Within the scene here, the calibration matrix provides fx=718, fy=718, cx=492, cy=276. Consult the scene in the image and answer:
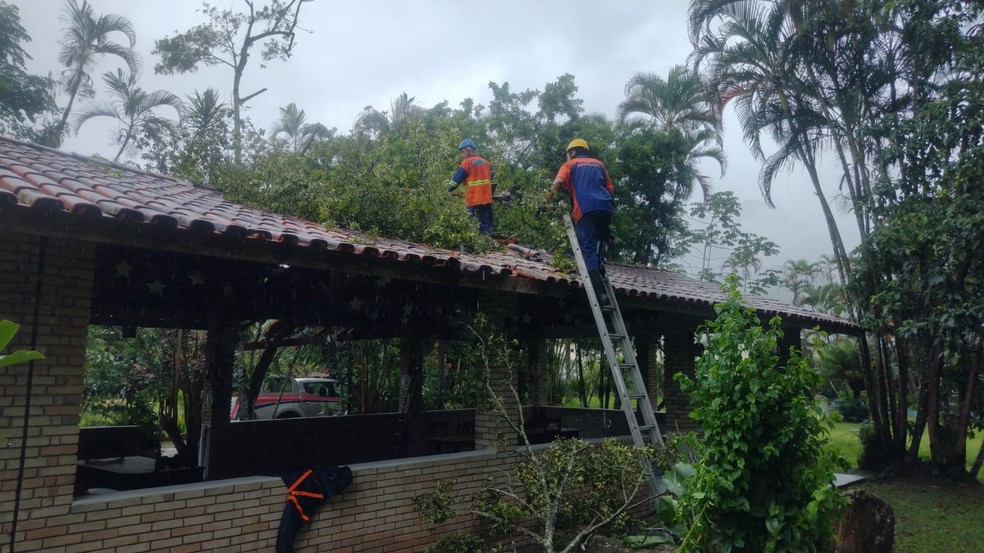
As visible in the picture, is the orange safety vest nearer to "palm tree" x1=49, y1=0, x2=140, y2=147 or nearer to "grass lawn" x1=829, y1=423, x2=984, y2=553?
"grass lawn" x1=829, y1=423, x2=984, y2=553

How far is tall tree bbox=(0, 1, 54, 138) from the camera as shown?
2164cm

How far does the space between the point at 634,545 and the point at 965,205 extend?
7.23m

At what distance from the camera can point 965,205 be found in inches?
402

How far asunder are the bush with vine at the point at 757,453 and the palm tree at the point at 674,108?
50.8ft

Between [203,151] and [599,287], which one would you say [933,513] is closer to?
[599,287]

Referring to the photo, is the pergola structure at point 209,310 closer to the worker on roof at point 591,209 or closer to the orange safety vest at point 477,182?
the worker on roof at point 591,209

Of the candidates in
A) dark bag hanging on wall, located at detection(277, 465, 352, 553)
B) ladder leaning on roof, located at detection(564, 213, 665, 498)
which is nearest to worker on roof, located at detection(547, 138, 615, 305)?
ladder leaning on roof, located at detection(564, 213, 665, 498)

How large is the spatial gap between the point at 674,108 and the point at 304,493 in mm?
17051

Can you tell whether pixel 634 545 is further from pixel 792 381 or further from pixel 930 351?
pixel 930 351

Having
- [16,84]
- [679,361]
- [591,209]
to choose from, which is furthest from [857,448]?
[16,84]

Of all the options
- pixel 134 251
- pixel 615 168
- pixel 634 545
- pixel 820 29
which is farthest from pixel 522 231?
pixel 615 168

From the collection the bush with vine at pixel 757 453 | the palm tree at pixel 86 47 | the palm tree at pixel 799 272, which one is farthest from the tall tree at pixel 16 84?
the palm tree at pixel 799 272

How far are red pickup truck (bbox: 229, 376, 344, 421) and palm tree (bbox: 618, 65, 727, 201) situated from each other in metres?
11.3

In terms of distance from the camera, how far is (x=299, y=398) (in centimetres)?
1947
